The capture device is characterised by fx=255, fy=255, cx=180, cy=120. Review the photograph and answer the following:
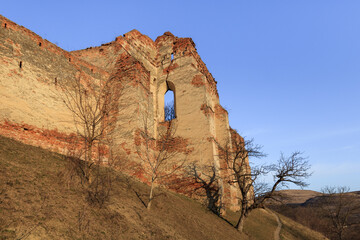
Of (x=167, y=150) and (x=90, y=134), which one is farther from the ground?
(x=167, y=150)

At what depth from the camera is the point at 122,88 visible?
1395cm

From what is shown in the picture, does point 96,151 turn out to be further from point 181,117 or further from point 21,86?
point 181,117

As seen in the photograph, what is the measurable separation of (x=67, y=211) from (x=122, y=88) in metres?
9.22

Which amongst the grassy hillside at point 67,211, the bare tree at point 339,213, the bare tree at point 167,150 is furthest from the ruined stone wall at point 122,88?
the bare tree at point 339,213

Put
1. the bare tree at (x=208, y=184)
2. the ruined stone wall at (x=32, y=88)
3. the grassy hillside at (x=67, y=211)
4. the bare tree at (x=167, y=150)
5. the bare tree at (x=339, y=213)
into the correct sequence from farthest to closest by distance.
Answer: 1. the bare tree at (x=339, y=213)
2. the bare tree at (x=167, y=150)
3. the bare tree at (x=208, y=184)
4. the ruined stone wall at (x=32, y=88)
5. the grassy hillside at (x=67, y=211)

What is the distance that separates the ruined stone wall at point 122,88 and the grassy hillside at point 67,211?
5.22 ft

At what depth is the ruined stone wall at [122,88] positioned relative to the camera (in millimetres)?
9658

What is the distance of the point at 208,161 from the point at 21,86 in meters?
9.04

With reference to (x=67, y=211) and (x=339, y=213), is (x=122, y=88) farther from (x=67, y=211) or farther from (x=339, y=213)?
(x=339, y=213)

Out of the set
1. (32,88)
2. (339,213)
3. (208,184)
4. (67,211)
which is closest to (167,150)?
(208,184)

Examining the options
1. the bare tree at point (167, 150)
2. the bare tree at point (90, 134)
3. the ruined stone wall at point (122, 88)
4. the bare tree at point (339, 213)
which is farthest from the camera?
the bare tree at point (339, 213)

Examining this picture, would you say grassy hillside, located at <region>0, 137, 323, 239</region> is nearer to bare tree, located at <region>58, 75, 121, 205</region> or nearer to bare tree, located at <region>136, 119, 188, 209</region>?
bare tree, located at <region>58, 75, 121, 205</region>

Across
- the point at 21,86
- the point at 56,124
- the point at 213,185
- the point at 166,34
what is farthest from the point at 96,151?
the point at 166,34

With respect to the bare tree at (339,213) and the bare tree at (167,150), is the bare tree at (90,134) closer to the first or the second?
the bare tree at (167,150)
